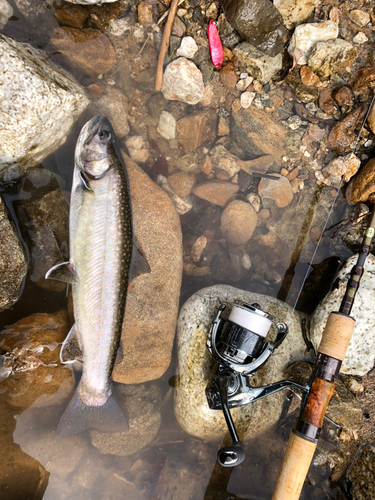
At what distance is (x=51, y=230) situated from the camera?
Result: 138 inches

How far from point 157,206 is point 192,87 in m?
1.54

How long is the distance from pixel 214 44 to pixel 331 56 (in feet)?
4.69

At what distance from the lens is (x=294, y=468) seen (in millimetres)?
2691

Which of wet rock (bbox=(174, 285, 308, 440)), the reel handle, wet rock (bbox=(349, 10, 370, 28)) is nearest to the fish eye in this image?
wet rock (bbox=(174, 285, 308, 440))

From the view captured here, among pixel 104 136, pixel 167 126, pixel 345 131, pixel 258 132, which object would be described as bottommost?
pixel 104 136

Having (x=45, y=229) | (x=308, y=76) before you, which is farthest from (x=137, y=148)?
(x=308, y=76)

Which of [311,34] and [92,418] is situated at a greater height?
[311,34]

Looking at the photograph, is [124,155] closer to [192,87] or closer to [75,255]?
[192,87]

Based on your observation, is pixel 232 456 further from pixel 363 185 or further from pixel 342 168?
pixel 342 168

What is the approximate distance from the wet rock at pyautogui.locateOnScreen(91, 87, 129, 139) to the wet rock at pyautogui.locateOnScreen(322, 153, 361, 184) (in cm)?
265

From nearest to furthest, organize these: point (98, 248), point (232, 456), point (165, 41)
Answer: point (232, 456) < point (98, 248) < point (165, 41)

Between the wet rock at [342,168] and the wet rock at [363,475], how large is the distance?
3396 mm

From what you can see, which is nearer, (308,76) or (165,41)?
(165,41)

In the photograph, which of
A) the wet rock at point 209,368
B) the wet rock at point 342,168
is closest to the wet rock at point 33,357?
the wet rock at point 209,368
